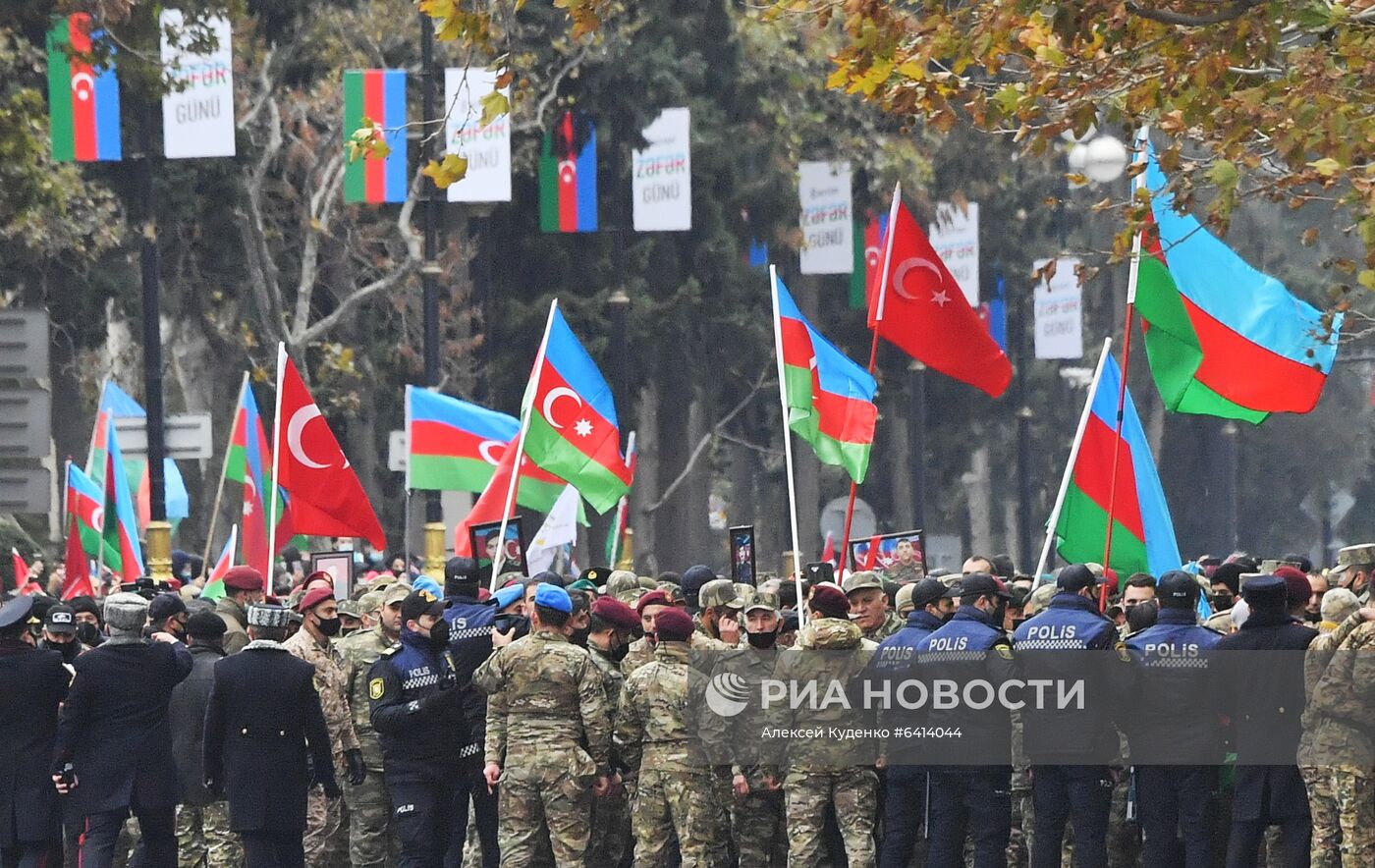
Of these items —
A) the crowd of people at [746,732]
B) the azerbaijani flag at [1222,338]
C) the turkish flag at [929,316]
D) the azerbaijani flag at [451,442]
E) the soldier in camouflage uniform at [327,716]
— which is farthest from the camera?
the azerbaijani flag at [451,442]

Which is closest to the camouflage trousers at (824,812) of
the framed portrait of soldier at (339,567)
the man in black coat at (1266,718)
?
the man in black coat at (1266,718)

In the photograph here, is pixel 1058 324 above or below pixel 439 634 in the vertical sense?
above

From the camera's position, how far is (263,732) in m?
13.3

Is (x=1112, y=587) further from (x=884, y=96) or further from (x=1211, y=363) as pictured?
(x=884, y=96)

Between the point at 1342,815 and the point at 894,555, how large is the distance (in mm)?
7883

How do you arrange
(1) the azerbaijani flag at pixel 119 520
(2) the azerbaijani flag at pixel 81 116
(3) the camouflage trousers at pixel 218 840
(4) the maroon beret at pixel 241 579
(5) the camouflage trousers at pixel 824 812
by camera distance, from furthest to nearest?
(2) the azerbaijani flag at pixel 81 116, (1) the azerbaijani flag at pixel 119 520, (4) the maroon beret at pixel 241 579, (3) the camouflage trousers at pixel 218 840, (5) the camouflage trousers at pixel 824 812

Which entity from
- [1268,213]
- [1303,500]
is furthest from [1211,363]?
[1303,500]

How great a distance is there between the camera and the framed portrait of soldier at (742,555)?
60.7 ft

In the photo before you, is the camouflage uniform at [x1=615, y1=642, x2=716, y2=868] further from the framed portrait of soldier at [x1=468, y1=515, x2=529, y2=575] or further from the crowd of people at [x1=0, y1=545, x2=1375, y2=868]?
the framed portrait of soldier at [x1=468, y1=515, x2=529, y2=575]

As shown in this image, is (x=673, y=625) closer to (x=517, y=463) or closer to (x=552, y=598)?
(x=552, y=598)

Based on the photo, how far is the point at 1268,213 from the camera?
73938mm

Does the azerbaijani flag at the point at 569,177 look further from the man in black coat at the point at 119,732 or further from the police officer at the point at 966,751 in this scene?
the police officer at the point at 966,751

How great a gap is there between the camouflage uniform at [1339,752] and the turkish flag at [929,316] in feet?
14.9

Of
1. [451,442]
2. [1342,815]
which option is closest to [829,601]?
[1342,815]
